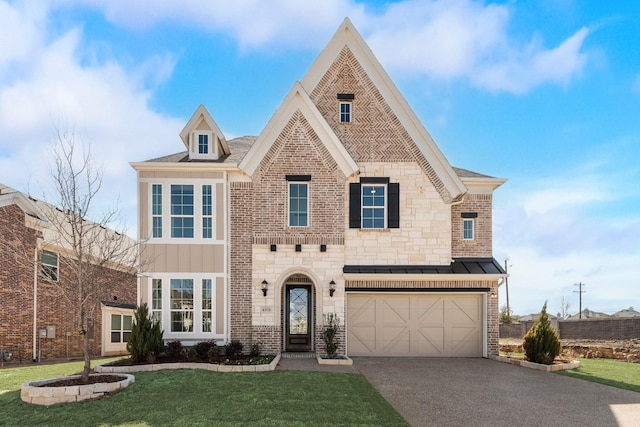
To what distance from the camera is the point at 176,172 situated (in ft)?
51.7

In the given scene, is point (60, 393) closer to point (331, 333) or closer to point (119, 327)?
point (331, 333)

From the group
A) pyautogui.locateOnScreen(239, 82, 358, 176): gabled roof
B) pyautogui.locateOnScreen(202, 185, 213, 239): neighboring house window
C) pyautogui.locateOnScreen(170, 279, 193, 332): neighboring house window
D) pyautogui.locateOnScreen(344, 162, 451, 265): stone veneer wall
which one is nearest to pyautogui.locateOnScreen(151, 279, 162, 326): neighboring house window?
pyautogui.locateOnScreen(170, 279, 193, 332): neighboring house window

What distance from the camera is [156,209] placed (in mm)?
15758

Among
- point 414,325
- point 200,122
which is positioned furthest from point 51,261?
point 414,325

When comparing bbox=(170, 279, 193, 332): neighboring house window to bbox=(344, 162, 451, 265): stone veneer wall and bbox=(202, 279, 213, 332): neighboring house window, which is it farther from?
bbox=(344, 162, 451, 265): stone veneer wall

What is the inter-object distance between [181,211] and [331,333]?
670cm

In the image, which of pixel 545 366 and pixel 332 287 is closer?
pixel 545 366

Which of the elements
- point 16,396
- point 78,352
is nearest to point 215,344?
point 16,396

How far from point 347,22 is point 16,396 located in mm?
15028

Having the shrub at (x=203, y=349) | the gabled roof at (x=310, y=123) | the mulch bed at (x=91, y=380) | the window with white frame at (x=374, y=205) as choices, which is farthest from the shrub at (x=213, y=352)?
the window with white frame at (x=374, y=205)

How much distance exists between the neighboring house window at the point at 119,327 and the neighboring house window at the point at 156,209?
8.80 metres

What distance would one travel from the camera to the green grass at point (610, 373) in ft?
39.8

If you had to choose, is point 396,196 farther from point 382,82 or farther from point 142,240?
point 142,240

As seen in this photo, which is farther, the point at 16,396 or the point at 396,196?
the point at 396,196
